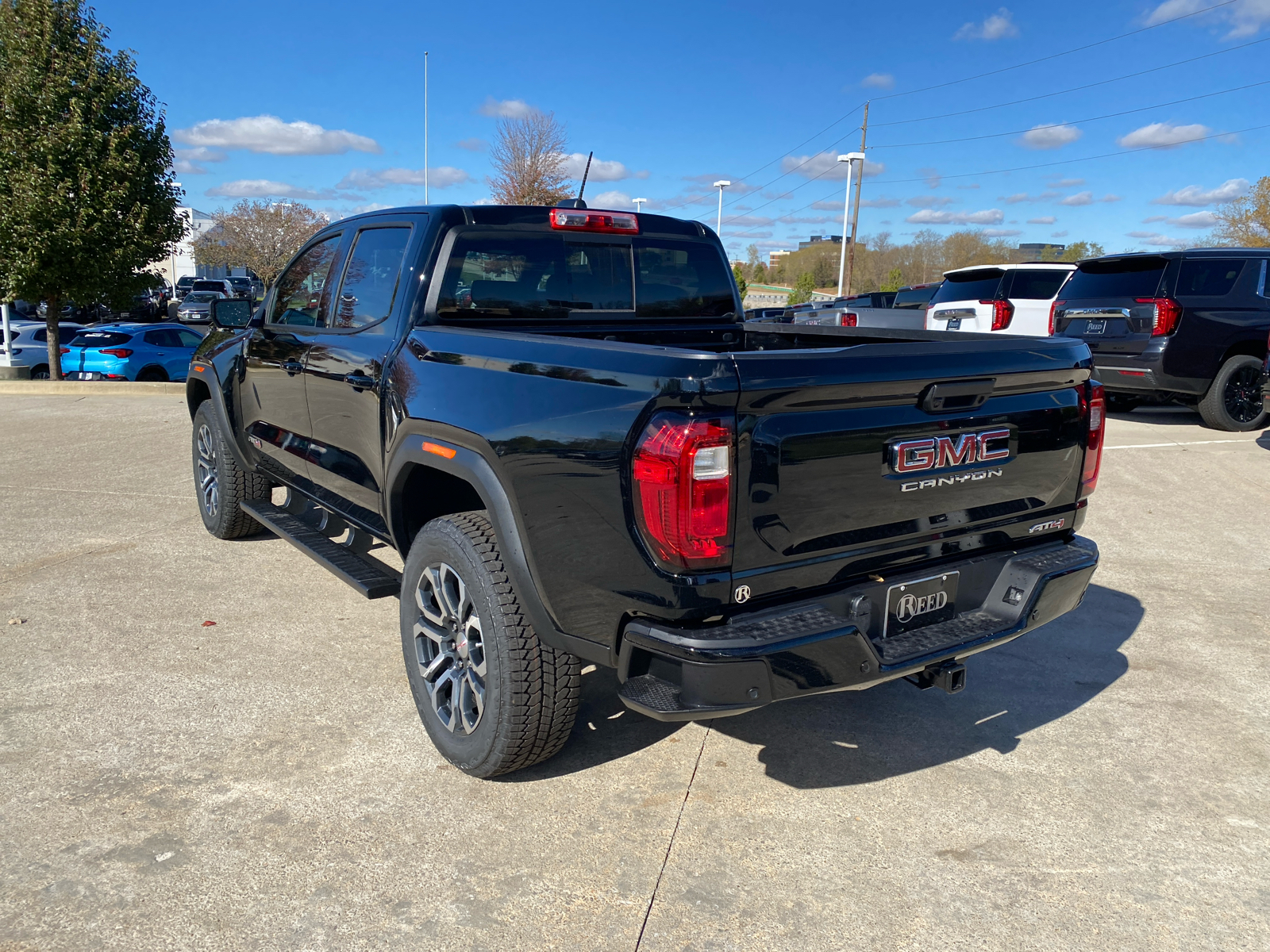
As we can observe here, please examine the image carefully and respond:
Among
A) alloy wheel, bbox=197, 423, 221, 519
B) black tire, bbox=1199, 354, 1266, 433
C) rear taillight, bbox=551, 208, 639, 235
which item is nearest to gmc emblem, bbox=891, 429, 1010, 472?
rear taillight, bbox=551, 208, 639, 235

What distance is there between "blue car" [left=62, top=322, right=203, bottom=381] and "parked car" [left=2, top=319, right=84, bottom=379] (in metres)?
1.58

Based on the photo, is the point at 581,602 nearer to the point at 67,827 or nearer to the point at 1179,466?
the point at 67,827

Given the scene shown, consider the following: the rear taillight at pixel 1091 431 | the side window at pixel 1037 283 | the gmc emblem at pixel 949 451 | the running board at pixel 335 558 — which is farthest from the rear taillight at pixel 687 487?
the side window at pixel 1037 283

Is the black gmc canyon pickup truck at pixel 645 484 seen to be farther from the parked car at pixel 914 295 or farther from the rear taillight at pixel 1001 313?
the parked car at pixel 914 295

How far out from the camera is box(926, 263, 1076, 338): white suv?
479 inches

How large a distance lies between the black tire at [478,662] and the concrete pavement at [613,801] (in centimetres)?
19

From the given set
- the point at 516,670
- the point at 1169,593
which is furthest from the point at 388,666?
the point at 1169,593

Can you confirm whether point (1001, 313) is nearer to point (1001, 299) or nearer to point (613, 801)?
point (1001, 299)

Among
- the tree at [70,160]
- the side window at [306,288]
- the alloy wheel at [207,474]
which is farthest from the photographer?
the tree at [70,160]

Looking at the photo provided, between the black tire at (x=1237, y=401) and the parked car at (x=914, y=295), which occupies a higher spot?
the parked car at (x=914, y=295)

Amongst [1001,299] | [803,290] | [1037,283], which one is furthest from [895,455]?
[803,290]

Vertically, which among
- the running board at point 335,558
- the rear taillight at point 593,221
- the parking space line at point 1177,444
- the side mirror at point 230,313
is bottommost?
the parking space line at point 1177,444

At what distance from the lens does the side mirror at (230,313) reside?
5332 mm

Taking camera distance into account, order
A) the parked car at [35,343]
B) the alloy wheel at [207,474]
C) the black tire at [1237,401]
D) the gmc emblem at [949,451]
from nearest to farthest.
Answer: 1. the gmc emblem at [949,451]
2. the alloy wheel at [207,474]
3. the black tire at [1237,401]
4. the parked car at [35,343]
